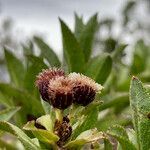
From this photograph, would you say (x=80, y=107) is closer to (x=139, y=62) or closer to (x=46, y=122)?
(x=46, y=122)

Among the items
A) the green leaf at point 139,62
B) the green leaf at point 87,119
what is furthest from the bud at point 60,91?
the green leaf at point 139,62

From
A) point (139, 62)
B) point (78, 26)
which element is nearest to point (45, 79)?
point (78, 26)

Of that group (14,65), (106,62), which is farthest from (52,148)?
(14,65)

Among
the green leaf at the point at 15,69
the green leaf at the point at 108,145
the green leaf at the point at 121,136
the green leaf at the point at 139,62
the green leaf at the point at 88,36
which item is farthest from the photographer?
the green leaf at the point at 139,62

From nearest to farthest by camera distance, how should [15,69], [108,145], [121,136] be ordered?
[121,136] < [108,145] < [15,69]

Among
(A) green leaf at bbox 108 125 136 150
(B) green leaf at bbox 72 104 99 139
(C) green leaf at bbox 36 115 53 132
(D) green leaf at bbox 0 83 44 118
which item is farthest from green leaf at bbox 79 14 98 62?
(A) green leaf at bbox 108 125 136 150

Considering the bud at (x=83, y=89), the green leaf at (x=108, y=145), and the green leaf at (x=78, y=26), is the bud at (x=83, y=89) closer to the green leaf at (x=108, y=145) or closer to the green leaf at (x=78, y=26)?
the green leaf at (x=108, y=145)
